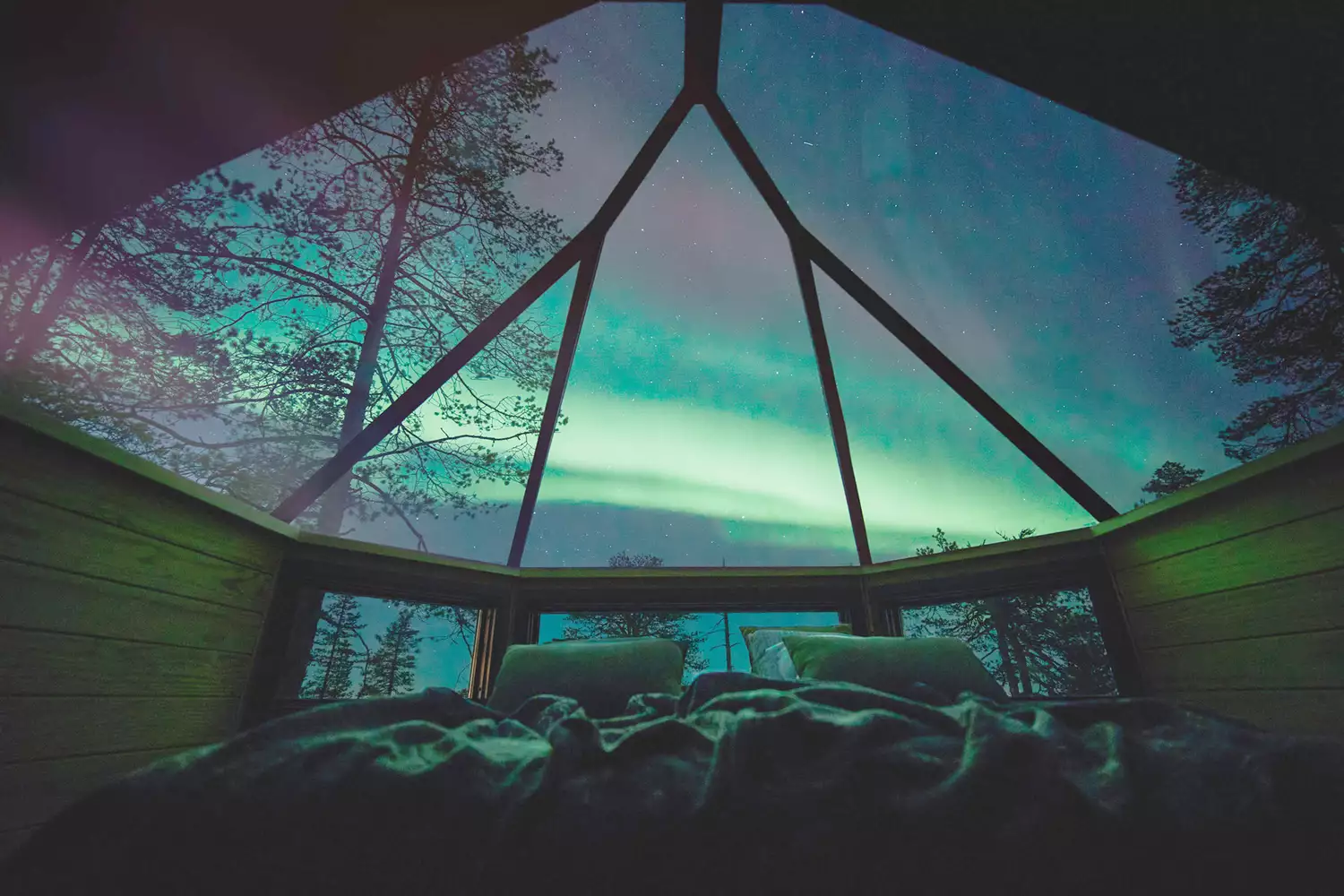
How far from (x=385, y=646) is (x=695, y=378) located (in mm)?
3671

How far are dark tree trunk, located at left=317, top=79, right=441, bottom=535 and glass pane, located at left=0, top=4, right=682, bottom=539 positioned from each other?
0.06 feet

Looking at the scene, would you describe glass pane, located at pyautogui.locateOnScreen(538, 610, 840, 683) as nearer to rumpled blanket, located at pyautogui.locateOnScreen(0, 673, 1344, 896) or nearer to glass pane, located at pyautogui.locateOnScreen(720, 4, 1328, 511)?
glass pane, located at pyautogui.locateOnScreen(720, 4, 1328, 511)

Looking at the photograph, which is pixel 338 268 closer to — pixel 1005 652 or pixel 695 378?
pixel 695 378

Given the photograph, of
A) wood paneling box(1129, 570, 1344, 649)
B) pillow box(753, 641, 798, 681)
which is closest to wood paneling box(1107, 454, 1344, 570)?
wood paneling box(1129, 570, 1344, 649)

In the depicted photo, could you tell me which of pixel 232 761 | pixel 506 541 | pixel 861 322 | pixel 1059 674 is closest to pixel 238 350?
pixel 506 541

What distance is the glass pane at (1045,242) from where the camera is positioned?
148 inches

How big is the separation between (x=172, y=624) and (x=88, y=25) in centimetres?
216

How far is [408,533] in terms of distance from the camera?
192 inches

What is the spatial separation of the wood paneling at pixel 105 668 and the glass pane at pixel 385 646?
1880 millimetres

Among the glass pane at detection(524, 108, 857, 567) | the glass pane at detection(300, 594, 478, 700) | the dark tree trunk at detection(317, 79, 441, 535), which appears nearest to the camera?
the glass pane at detection(524, 108, 857, 567)

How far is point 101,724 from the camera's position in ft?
6.56

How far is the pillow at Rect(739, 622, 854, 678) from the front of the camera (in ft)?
10.2

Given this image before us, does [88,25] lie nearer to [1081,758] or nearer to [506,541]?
[1081,758]

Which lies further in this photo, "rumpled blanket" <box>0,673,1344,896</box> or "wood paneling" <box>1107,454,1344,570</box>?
"wood paneling" <box>1107,454,1344,570</box>
